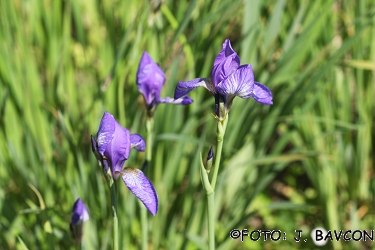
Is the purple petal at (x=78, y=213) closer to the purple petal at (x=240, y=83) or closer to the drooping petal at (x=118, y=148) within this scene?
the drooping petal at (x=118, y=148)

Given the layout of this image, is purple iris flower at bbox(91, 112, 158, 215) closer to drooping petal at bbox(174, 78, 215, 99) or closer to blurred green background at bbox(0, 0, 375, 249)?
drooping petal at bbox(174, 78, 215, 99)

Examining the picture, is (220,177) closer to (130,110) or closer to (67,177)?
(130,110)

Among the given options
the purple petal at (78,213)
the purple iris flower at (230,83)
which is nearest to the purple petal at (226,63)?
the purple iris flower at (230,83)

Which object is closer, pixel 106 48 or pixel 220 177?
pixel 220 177

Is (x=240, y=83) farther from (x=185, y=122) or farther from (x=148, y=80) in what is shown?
(x=185, y=122)

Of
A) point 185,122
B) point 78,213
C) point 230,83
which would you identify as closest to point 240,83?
point 230,83

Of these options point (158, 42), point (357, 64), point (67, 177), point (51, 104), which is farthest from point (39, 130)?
point (357, 64)
